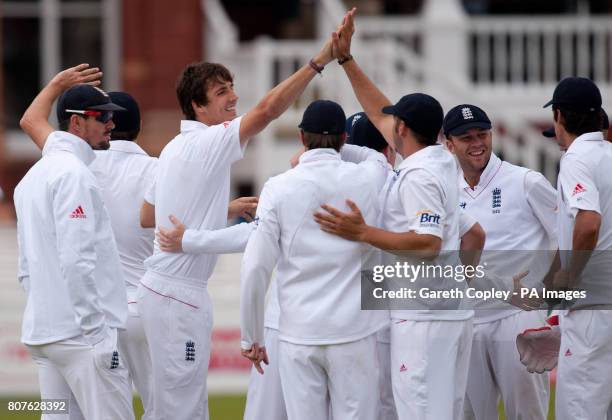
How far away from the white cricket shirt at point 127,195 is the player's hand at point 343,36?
1.40m

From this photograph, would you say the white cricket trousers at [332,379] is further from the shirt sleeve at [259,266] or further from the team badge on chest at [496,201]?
the team badge on chest at [496,201]

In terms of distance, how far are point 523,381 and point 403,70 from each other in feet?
32.6

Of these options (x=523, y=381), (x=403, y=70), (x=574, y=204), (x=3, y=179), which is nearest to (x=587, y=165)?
(x=574, y=204)

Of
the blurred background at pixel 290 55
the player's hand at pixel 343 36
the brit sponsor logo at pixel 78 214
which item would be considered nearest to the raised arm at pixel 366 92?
→ the player's hand at pixel 343 36

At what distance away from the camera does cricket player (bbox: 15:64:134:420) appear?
21.5 feet

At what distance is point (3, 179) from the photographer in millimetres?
18359

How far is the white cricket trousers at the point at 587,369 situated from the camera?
275 inches

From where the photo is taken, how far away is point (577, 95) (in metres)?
7.23

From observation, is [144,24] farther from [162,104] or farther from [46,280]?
[46,280]

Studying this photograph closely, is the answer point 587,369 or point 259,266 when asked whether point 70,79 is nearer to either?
point 259,266

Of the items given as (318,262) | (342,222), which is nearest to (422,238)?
(342,222)

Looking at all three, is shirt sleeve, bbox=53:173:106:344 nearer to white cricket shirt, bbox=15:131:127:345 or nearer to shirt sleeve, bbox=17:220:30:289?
white cricket shirt, bbox=15:131:127:345

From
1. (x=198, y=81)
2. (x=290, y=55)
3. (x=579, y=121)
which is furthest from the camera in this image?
(x=290, y=55)

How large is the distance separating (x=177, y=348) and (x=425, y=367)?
1.47 metres
